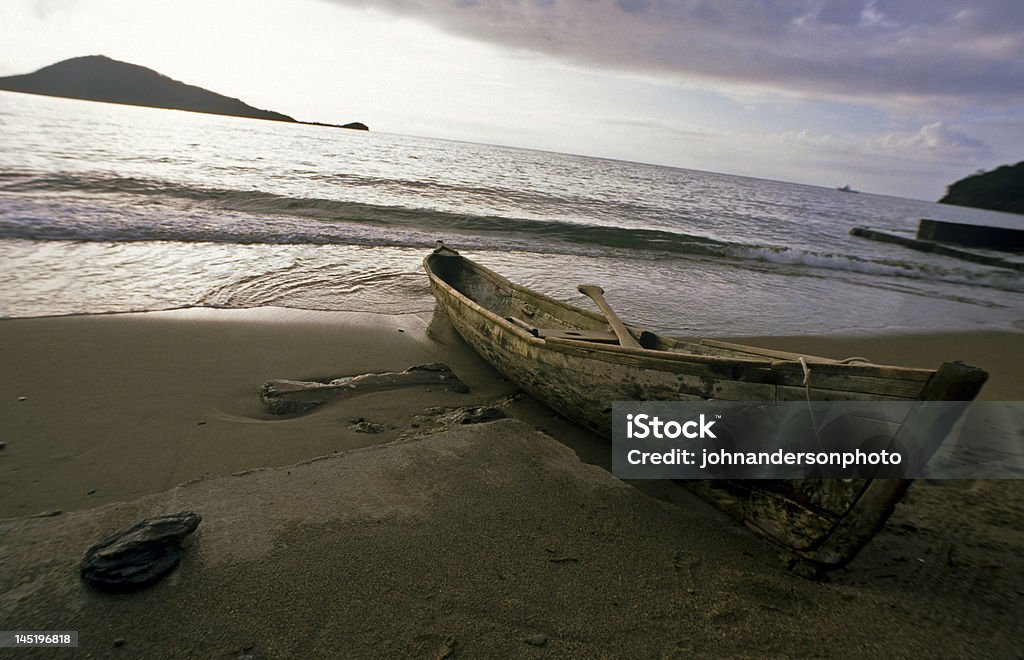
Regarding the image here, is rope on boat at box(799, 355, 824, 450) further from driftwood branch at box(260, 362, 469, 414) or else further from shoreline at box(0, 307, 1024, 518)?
driftwood branch at box(260, 362, 469, 414)

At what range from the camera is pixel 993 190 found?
247ft

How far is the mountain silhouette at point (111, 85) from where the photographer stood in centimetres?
9494

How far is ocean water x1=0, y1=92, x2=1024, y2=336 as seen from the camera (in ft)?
23.5

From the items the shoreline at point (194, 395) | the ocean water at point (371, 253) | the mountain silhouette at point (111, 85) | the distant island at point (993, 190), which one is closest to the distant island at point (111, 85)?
the mountain silhouette at point (111, 85)

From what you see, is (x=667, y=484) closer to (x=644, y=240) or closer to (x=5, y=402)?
(x=5, y=402)

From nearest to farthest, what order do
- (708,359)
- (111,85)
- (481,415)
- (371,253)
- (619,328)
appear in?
(708,359) < (481,415) < (619,328) < (371,253) < (111,85)

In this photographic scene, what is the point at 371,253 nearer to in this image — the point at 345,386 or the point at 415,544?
the point at 345,386

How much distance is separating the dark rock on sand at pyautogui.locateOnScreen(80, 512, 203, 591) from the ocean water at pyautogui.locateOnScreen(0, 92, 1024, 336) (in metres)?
4.34

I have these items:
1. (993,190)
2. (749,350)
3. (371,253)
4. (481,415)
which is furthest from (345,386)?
(993,190)

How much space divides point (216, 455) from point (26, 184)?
13643mm

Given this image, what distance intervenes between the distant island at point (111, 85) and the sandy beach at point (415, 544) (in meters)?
122

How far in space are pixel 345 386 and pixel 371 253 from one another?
6952 millimetres

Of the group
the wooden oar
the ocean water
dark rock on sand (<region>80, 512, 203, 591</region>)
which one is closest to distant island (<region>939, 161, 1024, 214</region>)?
the ocean water

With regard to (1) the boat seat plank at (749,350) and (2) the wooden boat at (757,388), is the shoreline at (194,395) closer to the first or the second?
(2) the wooden boat at (757,388)
